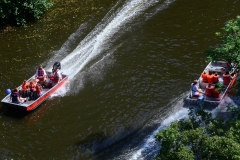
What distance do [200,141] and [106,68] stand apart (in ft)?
47.0

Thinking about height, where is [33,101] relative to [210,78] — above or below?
above

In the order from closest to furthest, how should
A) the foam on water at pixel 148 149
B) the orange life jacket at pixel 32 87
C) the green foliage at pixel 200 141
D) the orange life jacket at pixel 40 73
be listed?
the green foliage at pixel 200 141, the foam on water at pixel 148 149, the orange life jacket at pixel 32 87, the orange life jacket at pixel 40 73

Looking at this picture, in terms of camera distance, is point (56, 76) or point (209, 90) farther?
point (56, 76)

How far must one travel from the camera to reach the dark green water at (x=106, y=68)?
83.6 ft

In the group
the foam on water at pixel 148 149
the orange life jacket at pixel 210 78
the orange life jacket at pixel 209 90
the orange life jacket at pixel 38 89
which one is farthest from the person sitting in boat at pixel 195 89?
the orange life jacket at pixel 38 89

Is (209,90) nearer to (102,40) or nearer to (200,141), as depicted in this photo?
(200,141)

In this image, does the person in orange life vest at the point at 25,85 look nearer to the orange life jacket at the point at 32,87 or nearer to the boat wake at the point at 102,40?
the orange life jacket at the point at 32,87

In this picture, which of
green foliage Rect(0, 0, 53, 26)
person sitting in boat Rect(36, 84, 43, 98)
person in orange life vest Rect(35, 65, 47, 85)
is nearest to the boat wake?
person in orange life vest Rect(35, 65, 47, 85)

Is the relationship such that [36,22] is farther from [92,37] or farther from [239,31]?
[239,31]

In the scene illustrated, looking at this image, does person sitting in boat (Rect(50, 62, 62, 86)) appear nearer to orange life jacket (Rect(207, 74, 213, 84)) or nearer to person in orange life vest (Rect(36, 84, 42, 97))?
person in orange life vest (Rect(36, 84, 42, 97))

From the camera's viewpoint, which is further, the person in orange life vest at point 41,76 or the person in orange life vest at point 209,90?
the person in orange life vest at point 41,76

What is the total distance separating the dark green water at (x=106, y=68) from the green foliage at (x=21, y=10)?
37.3 inches

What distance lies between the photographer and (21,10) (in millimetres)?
38438

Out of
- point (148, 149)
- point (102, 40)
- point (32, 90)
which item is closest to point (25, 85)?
point (32, 90)
